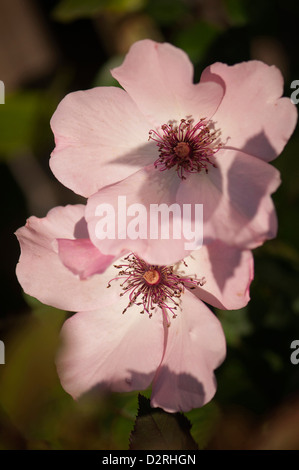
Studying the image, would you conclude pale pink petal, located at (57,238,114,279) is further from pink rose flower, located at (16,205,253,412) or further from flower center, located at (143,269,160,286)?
flower center, located at (143,269,160,286)

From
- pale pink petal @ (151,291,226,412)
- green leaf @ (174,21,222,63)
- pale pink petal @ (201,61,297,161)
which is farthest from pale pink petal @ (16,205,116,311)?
green leaf @ (174,21,222,63)

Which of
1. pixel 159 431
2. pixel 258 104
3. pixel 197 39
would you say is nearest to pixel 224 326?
pixel 159 431

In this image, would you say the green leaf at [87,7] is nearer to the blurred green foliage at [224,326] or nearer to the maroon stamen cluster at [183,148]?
the blurred green foliage at [224,326]

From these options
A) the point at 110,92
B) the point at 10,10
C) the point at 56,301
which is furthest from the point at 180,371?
the point at 10,10

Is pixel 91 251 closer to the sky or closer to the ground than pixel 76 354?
closer to the sky

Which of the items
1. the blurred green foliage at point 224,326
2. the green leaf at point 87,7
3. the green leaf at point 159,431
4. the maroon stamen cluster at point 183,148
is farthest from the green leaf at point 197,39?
the green leaf at point 159,431
